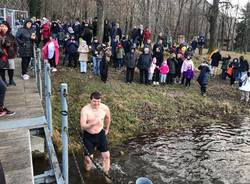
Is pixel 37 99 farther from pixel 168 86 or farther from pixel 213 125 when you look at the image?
pixel 168 86

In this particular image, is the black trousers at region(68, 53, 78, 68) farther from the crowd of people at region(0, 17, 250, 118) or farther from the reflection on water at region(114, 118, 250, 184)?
the reflection on water at region(114, 118, 250, 184)

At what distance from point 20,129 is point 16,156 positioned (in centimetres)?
→ 146

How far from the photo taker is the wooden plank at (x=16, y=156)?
19.3 feet

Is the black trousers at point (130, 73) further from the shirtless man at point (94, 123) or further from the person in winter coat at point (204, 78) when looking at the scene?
the shirtless man at point (94, 123)

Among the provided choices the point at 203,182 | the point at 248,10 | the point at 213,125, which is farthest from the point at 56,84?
the point at 248,10

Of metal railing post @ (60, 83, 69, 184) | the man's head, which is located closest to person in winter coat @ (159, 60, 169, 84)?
the man's head

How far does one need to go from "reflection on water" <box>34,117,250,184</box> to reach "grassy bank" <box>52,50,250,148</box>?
2.70ft

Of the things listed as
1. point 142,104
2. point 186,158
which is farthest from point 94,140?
point 142,104

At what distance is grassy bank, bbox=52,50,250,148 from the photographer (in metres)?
13.5

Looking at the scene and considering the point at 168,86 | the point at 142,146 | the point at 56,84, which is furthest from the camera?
the point at 168,86

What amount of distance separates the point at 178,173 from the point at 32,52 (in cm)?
646

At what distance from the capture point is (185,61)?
719 inches

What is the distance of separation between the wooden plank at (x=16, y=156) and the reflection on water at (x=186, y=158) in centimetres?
203

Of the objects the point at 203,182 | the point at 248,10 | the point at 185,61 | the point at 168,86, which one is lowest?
the point at 203,182
